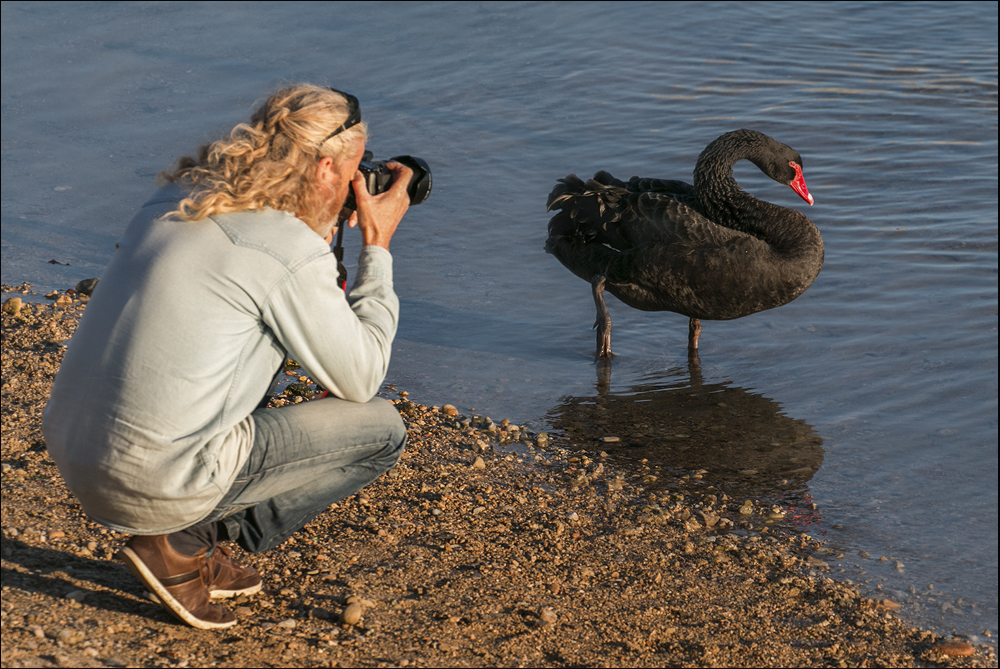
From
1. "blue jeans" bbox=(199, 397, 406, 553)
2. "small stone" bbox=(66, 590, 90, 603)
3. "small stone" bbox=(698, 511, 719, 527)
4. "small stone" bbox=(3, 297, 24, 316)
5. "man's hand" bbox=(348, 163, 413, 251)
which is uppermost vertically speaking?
"man's hand" bbox=(348, 163, 413, 251)

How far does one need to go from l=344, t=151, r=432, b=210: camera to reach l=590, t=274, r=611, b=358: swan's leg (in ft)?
10.0

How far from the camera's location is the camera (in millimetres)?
3443

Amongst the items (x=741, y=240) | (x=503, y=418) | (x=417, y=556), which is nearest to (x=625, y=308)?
(x=741, y=240)

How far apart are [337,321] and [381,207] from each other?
63 cm

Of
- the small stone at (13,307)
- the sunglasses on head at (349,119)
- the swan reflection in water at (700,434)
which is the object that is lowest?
the swan reflection in water at (700,434)

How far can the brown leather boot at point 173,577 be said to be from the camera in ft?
10.2

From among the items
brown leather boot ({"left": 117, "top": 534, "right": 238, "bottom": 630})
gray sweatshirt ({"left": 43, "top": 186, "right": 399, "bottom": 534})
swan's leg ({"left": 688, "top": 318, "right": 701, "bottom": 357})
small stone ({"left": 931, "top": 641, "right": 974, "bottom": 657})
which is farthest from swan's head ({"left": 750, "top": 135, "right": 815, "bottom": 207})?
brown leather boot ({"left": 117, "top": 534, "right": 238, "bottom": 630})

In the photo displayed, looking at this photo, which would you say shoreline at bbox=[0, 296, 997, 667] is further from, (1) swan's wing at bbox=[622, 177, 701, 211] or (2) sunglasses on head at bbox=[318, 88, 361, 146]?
(1) swan's wing at bbox=[622, 177, 701, 211]

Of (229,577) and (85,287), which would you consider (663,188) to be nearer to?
(85,287)

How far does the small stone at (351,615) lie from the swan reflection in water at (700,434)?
6.35 feet

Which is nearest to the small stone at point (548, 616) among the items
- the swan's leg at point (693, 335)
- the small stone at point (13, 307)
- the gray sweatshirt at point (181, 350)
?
the gray sweatshirt at point (181, 350)

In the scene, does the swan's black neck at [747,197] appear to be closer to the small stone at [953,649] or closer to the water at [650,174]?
the water at [650,174]

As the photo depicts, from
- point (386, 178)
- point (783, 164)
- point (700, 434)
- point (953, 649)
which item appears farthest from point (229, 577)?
point (783, 164)

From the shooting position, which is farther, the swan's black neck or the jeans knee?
the swan's black neck
